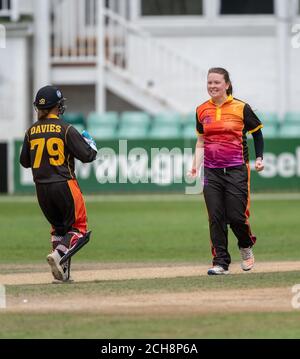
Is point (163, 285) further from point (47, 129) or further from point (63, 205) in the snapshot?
point (47, 129)

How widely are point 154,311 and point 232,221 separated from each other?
283 centimetres

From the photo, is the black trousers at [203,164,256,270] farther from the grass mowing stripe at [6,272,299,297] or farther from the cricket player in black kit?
the cricket player in black kit

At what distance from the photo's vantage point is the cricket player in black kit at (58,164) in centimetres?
1195

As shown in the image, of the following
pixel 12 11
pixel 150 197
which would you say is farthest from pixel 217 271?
pixel 12 11

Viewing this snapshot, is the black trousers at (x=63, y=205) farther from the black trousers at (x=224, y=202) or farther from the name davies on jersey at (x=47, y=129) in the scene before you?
the black trousers at (x=224, y=202)

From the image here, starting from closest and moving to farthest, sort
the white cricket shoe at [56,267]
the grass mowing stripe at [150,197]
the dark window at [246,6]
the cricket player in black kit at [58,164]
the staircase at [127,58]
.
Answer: the white cricket shoe at [56,267] → the cricket player in black kit at [58,164] → the grass mowing stripe at [150,197] → the staircase at [127,58] → the dark window at [246,6]

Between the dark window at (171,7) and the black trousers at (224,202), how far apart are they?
72.1ft

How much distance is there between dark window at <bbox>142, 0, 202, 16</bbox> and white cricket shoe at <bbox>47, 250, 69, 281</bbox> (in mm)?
22774

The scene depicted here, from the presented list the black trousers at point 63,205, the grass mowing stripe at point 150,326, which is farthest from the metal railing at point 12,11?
the grass mowing stripe at point 150,326

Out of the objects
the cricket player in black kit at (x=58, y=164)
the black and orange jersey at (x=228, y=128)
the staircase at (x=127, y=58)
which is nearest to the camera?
the cricket player in black kit at (x=58, y=164)

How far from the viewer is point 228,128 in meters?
12.5

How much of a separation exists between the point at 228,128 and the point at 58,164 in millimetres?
1791

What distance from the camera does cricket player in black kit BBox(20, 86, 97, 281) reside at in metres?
12.0
